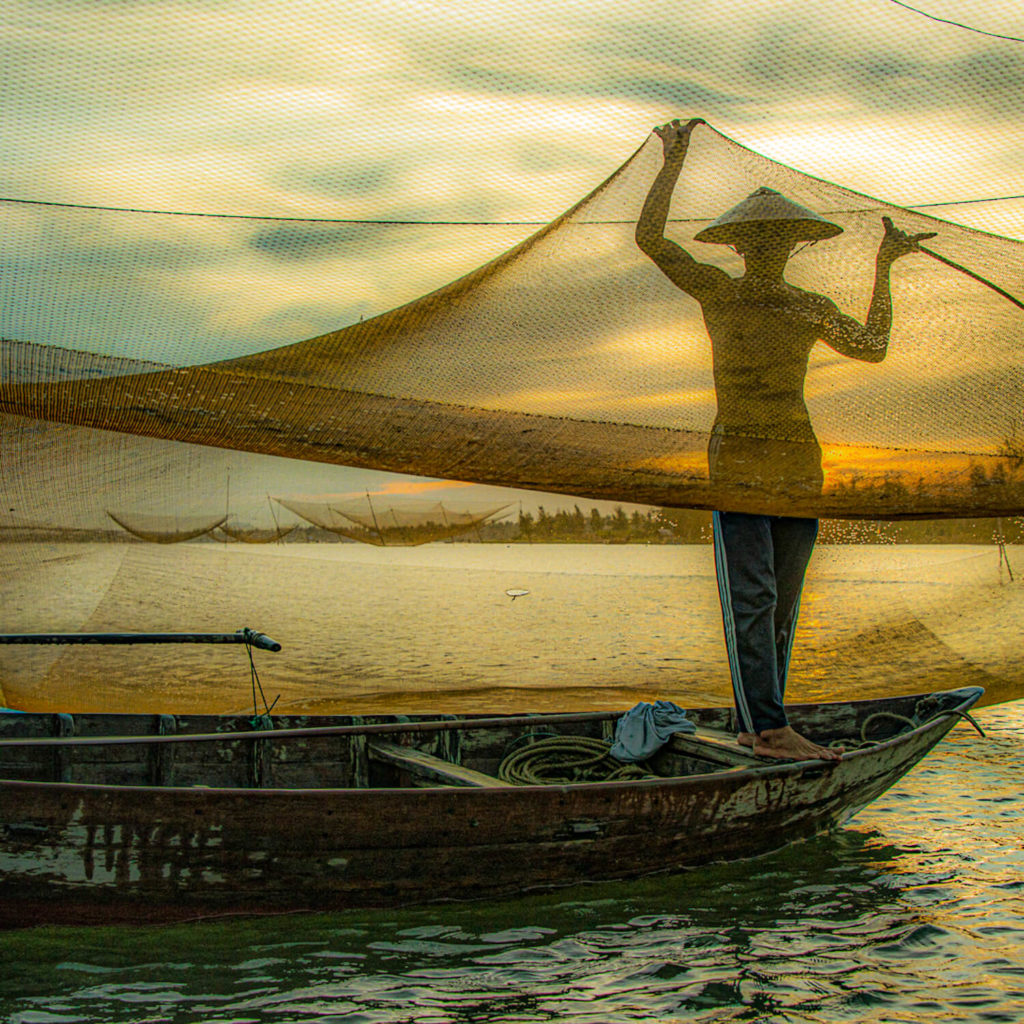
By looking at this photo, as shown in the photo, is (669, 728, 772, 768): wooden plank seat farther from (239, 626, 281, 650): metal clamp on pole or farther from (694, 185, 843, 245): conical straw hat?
(694, 185, 843, 245): conical straw hat

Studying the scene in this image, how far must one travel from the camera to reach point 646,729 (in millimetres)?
5312

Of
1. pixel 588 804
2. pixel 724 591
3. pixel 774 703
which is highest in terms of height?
pixel 724 591

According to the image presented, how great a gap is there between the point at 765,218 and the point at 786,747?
2389 mm

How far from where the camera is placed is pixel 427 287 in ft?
15.2

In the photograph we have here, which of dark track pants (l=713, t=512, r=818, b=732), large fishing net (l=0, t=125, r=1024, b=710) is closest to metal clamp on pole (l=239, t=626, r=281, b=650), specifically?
large fishing net (l=0, t=125, r=1024, b=710)

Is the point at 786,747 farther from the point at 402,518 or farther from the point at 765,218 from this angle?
the point at 402,518

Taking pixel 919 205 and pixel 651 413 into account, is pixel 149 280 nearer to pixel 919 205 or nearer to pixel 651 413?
pixel 651 413

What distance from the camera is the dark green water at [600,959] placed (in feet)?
11.4

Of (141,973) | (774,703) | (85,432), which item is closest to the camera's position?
(141,973)

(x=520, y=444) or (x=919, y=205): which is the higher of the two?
(x=919, y=205)

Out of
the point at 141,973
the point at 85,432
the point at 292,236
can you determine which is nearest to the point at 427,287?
the point at 292,236

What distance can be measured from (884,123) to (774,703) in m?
2.54

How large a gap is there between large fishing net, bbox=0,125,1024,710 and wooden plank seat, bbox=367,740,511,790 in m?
1.40

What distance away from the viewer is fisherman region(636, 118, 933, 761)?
4258 mm
